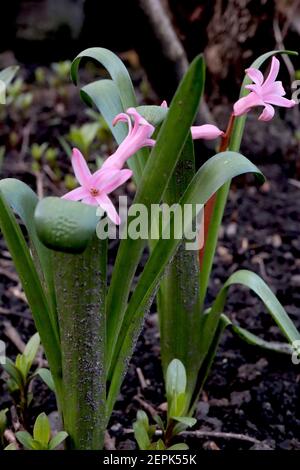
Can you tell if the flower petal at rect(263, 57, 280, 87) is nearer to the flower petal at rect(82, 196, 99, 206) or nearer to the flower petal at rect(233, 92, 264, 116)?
the flower petal at rect(233, 92, 264, 116)

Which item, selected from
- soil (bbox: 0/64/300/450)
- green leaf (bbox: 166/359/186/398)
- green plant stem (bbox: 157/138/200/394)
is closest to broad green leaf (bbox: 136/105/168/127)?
green plant stem (bbox: 157/138/200/394)

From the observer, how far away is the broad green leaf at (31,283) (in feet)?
3.01

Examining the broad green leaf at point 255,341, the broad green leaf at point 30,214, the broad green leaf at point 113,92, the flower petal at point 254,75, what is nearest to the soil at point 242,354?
the broad green leaf at point 255,341

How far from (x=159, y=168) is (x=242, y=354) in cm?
73

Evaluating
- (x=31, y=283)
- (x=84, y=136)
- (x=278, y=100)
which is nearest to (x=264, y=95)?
(x=278, y=100)

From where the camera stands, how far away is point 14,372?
1124mm

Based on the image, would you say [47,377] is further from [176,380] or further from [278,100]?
[278,100]

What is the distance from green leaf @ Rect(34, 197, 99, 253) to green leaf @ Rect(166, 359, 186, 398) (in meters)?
0.47

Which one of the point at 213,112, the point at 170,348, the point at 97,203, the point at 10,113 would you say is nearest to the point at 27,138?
the point at 10,113

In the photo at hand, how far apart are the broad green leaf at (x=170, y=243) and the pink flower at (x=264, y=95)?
10 centimetres

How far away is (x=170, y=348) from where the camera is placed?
1.18 metres

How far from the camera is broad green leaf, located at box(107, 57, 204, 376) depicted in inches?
30.0

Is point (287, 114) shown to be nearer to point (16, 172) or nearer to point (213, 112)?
point (213, 112)

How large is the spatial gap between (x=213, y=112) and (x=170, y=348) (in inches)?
52.3
